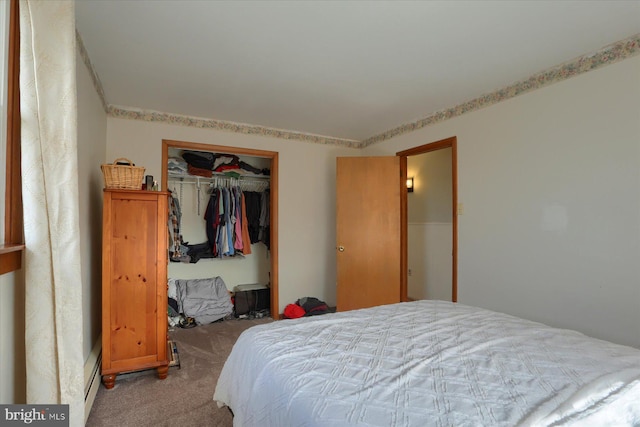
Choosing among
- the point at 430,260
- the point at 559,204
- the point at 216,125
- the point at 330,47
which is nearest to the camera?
the point at 330,47

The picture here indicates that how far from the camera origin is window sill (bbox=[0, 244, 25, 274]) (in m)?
0.94

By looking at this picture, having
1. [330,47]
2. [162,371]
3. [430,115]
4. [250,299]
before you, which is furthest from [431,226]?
[162,371]

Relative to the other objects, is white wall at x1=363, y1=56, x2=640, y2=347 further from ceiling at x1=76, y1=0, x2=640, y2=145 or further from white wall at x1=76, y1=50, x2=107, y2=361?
white wall at x1=76, y1=50, x2=107, y2=361

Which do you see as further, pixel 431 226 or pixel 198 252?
pixel 431 226

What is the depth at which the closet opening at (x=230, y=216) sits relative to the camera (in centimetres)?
366

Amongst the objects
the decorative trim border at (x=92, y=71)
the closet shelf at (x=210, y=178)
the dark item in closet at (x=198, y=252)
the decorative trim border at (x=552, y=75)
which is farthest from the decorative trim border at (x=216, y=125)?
the dark item in closet at (x=198, y=252)

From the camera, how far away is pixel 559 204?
2154 mm

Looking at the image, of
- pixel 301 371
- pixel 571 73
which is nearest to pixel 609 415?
pixel 301 371

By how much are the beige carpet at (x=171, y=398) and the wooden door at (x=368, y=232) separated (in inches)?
58.4

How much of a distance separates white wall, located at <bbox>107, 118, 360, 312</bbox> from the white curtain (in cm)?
216

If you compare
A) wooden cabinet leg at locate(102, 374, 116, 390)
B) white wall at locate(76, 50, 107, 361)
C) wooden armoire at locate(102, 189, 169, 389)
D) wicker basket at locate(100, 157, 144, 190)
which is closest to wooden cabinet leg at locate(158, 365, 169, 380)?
wooden armoire at locate(102, 189, 169, 389)

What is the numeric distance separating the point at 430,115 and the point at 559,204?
1.45m

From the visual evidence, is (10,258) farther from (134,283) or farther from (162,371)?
(162,371)

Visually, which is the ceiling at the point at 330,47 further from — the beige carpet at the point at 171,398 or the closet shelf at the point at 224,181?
the beige carpet at the point at 171,398
